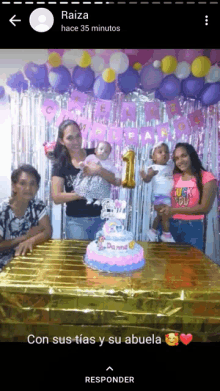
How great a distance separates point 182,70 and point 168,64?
0.13 meters

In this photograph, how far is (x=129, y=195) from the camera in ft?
8.80

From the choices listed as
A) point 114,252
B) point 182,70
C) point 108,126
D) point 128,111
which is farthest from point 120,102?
point 114,252

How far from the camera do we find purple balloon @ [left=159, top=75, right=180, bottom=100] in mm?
2451

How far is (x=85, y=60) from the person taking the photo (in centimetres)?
238

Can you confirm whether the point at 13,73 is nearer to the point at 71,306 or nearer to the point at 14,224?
the point at 14,224

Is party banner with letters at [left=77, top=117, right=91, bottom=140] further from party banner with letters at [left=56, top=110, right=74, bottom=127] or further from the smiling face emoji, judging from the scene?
the smiling face emoji

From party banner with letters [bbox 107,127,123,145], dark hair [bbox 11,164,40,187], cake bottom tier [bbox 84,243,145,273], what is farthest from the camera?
party banner with letters [bbox 107,127,123,145]

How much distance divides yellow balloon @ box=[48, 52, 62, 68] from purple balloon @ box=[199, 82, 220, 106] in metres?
1.12

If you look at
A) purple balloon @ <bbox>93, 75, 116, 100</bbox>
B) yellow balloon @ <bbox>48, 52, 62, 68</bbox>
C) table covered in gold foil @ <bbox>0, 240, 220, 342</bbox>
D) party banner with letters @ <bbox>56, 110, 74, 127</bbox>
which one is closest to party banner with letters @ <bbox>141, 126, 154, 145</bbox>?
purple balloon @ <bbox>93, 75, 116, 100</bbox>

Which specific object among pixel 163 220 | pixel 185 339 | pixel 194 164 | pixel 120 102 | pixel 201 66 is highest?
pixel 201 66

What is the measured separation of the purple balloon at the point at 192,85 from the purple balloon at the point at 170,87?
0.17 feet

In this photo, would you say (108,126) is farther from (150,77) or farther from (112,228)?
(112,228)
